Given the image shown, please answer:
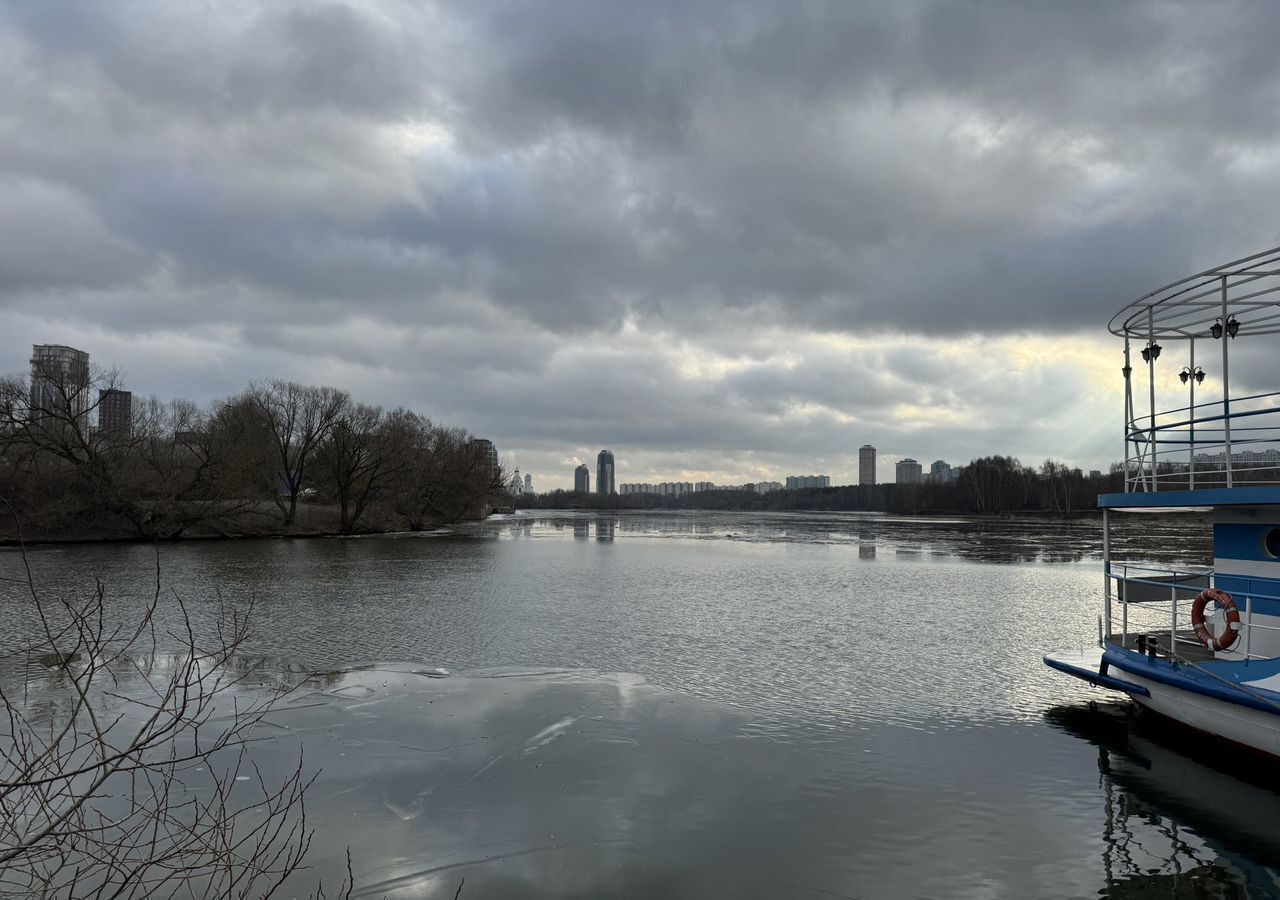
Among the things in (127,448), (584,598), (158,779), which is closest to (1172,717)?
(158,779)

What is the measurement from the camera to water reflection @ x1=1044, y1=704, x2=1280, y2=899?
6641 millimetres

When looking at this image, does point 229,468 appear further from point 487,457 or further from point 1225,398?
point 1225,398

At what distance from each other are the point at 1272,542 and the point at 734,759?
7.32 meters

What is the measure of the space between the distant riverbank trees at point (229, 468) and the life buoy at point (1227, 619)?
39860 mm

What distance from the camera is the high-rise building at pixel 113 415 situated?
155ft

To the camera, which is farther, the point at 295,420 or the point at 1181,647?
the point at 295,420

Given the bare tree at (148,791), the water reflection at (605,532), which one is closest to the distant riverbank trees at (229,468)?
the water reflection at (605,532)

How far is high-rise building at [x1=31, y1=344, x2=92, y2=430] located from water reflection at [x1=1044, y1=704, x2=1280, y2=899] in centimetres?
5213

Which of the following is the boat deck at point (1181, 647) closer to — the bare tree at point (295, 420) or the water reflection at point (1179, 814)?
the water reflection at point (1179, 814)

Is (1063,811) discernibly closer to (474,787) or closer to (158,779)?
(474,787)

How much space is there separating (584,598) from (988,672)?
39.4 feet

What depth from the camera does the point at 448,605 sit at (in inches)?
832

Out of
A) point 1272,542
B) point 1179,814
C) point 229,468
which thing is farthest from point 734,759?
point 229,468

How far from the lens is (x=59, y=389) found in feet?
148
